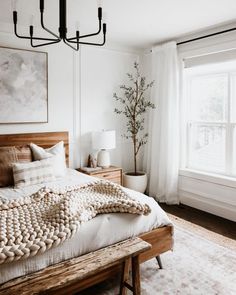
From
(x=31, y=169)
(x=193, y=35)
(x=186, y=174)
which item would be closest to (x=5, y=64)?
(x=31, y=169)

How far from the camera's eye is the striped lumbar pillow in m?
2.96

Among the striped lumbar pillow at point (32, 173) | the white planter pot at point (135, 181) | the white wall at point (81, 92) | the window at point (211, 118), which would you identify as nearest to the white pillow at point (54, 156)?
the striped lumbar pillow at point (32, 173)

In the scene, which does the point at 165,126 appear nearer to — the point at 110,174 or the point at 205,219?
the point at 110,174

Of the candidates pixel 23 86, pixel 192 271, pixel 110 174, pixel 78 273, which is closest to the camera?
pixel 78 273

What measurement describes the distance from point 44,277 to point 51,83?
2779 millimetres

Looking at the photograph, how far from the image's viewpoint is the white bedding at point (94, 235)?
5.52 feet

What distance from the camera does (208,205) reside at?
3945mm

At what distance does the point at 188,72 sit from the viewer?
4.23 meters

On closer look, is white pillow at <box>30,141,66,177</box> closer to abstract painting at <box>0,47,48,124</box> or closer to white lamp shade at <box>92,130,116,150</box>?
abstract painting at <box>0,47,48,124</box>

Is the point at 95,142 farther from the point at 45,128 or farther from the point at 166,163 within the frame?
the point at 166,163

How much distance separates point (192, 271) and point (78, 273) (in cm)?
122

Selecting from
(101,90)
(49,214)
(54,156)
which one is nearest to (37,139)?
(54,156)

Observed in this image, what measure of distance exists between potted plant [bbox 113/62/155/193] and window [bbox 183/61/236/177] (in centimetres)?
65

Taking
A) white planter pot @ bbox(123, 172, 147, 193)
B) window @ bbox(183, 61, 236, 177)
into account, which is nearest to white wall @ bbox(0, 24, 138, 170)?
white planter pot @ bbox(123, 172, 147, 193)
